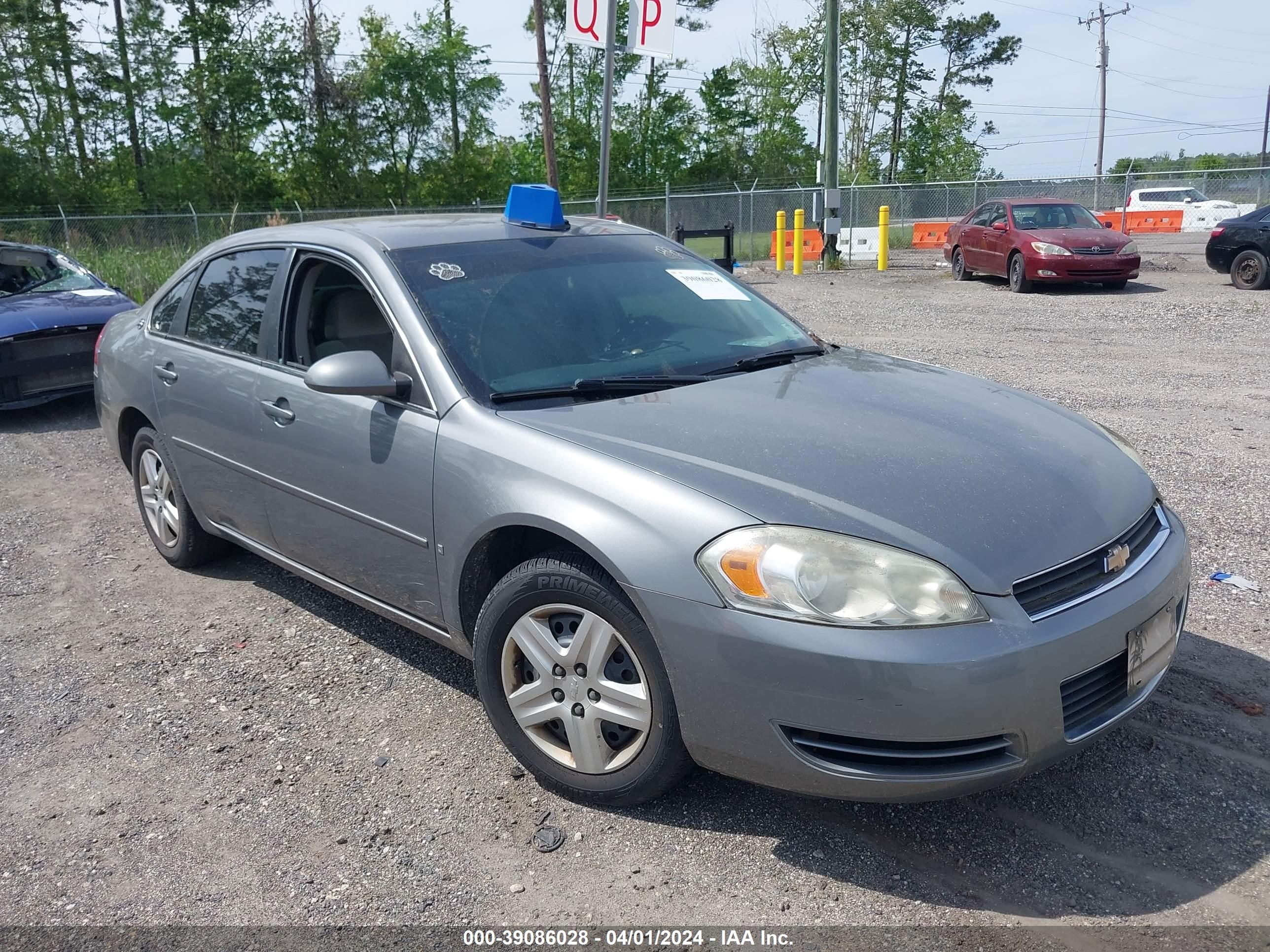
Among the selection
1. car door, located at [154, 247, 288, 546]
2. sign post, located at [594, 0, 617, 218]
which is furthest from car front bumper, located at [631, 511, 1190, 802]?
sign post, located at [594, 0, 617, 218]

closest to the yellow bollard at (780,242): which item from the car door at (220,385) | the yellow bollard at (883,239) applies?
the yellow bollard at (883,239)

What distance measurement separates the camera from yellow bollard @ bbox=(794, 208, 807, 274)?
70.5 feet

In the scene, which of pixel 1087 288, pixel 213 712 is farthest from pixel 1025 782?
pixel 1087 288

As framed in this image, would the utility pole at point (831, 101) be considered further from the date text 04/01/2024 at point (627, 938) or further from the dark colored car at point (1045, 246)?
the date text 04/01/2024 at point (627, 938)

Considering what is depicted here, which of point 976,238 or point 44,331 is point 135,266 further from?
point 976,238

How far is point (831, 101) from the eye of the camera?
854 inches

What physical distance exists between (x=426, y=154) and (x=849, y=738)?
4404 centimetres

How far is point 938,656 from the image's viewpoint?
8.02ft

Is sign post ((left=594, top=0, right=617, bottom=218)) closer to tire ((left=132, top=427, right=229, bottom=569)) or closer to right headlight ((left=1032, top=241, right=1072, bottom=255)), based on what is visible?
tire ((left=132, top=427, right=229, bottom=569))

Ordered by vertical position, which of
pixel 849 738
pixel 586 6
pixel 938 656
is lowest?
pixel 849 738

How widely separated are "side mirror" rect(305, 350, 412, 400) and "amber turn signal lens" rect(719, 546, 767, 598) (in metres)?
1.36

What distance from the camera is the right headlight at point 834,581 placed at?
8.21ft

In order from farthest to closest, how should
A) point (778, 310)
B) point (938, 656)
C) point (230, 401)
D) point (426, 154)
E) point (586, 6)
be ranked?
point (426, 154) → point (586, 6) → point (778, 310) → point (230, 401) → point (938, 656)

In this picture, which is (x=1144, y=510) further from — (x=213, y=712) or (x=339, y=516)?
(x=213, y=712)
